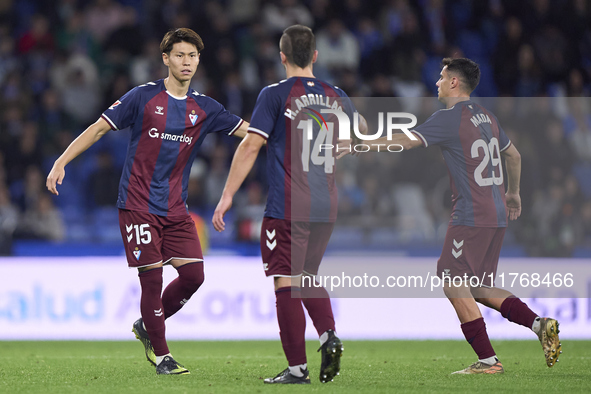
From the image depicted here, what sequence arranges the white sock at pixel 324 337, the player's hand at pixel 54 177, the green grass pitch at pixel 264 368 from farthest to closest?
the player's hand at pixel 54 177, the green grass pitch at pixel 264 368, the white sock at pixel 324 337

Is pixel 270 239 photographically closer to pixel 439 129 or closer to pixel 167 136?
pixel 167 136

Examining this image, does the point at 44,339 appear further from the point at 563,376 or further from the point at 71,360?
the point at 563,376

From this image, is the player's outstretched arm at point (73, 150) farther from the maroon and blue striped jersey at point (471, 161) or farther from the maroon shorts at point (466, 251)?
the maroon shorts at point (466, 251)

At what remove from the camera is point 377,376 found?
555 centimetres

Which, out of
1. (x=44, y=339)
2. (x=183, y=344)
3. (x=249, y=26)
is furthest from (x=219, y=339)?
(x=249, y=26)

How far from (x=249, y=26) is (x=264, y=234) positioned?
8835mm

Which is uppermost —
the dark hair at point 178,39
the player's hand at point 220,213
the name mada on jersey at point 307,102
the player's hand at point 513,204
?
the dark hair at point 178,39

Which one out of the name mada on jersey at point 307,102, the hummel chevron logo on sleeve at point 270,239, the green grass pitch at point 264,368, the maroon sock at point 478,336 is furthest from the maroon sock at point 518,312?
the name mada on jersey at point 307,102

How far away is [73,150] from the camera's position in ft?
17.8

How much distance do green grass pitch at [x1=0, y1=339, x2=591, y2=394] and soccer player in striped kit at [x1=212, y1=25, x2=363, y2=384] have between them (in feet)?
1.22

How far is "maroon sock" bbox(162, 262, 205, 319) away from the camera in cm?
568

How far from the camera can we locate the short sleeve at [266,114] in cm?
488

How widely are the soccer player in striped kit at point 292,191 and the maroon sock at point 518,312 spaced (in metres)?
1.35

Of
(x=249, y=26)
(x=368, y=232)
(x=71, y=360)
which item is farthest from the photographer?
(x=249, y=26)
